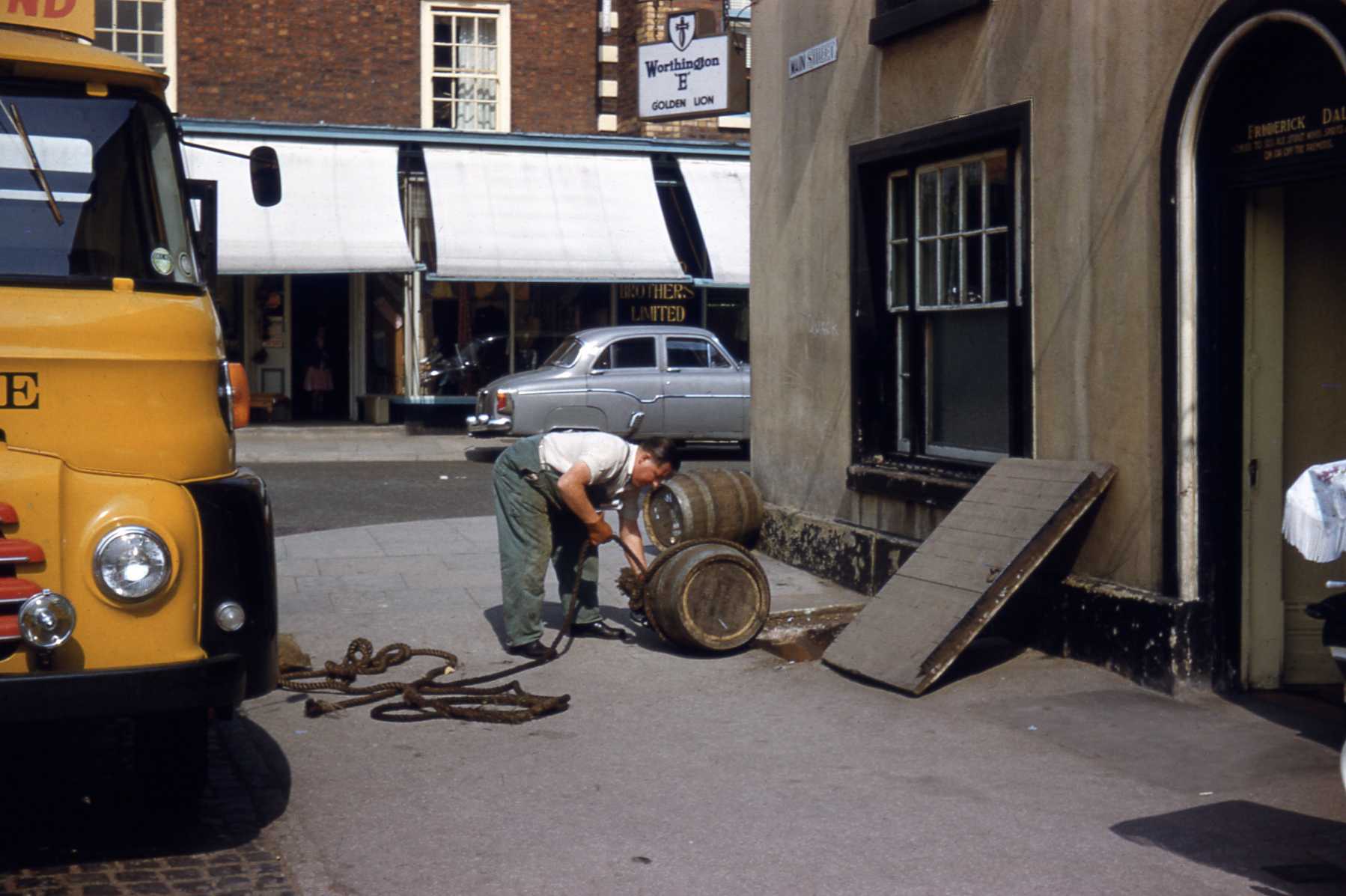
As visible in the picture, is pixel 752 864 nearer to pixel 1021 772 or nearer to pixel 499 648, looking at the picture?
pixel 1021 772

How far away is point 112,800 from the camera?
5797 millimetres

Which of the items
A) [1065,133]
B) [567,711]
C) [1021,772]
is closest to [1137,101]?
[1065,133]

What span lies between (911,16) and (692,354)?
11560 millimetres

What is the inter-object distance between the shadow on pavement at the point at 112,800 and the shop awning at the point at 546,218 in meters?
17.0

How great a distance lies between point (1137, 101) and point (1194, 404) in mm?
1500

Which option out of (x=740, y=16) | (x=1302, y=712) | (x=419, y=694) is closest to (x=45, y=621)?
(x=419, y=694)

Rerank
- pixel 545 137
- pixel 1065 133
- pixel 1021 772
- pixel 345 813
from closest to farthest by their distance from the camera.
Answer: pixel 345 813 → pixel 1021 772 → pixel 1065 133 → pixel 545 137

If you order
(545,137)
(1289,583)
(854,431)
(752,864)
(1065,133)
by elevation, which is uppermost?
(545,137)

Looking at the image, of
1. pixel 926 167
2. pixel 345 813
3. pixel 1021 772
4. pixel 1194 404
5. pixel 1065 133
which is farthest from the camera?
pixel 926 167

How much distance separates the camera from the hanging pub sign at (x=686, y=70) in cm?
1541

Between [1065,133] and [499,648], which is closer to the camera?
[1065,133]

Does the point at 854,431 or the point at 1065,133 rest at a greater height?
the point at 1065,133

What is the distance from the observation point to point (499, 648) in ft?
28.3

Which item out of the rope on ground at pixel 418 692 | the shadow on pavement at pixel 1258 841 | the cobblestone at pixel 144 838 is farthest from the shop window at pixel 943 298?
the cobblestone at pixel 144 838
